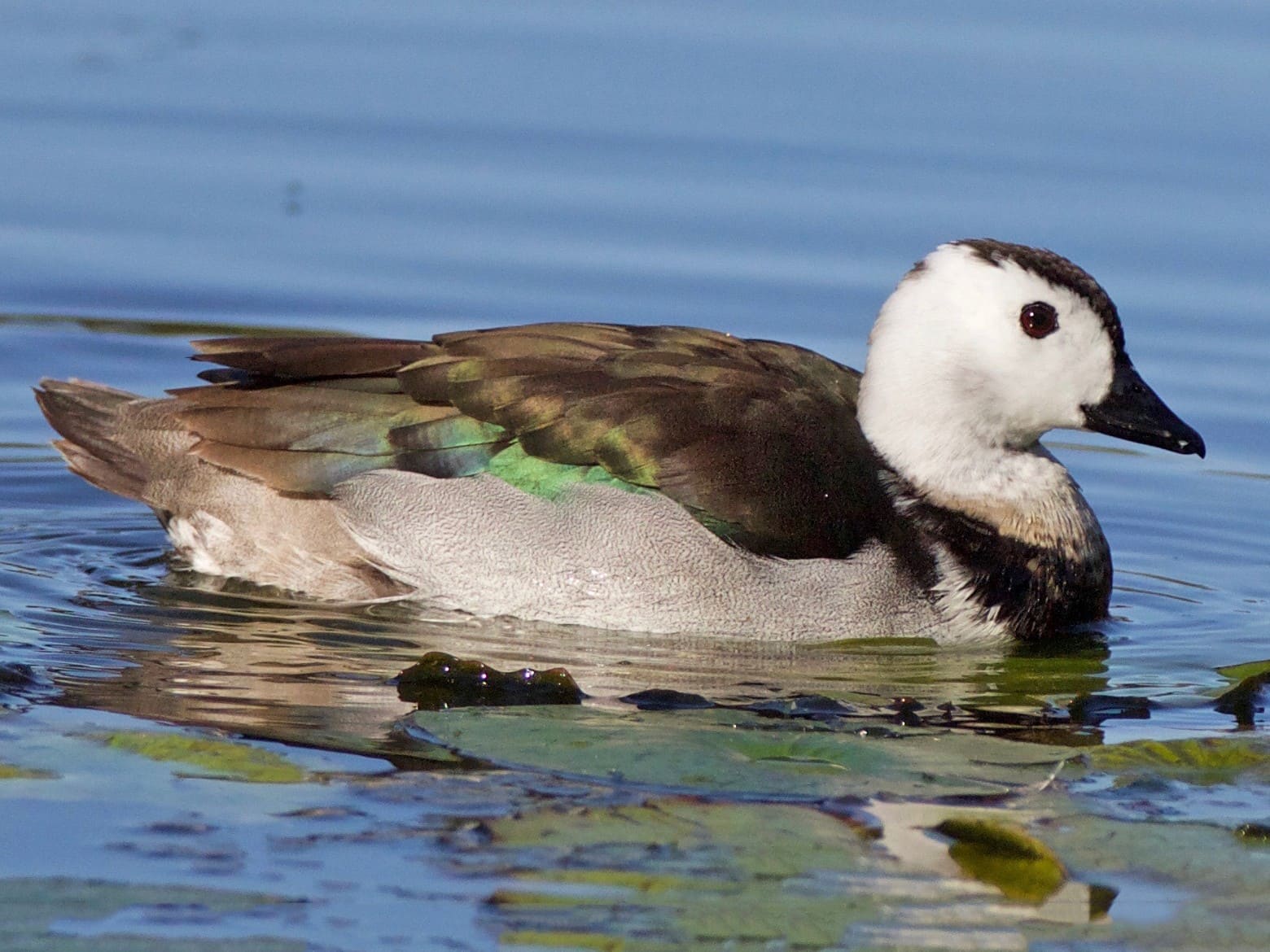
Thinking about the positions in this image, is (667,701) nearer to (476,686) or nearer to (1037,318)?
(476,686)

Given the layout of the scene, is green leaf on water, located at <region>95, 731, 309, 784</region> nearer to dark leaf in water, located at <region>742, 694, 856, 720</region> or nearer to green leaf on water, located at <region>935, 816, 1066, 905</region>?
dark leaf in water, located at <region>742, 694, 856, 720</region>

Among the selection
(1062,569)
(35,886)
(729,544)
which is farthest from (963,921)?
(1062,569)

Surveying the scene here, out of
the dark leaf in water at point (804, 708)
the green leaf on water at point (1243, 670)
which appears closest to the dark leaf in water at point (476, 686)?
the dark leaf in water at point (804, 708)

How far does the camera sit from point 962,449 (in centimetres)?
898

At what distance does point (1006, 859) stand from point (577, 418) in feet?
9.82

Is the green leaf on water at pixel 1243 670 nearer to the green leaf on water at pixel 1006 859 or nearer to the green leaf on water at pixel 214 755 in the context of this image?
the green leaf on water at pixel 1006 859

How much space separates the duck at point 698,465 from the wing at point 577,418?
0.4 inches

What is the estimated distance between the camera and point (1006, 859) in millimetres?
6164

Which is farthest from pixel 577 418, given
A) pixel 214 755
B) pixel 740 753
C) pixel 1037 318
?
pixel 214 755

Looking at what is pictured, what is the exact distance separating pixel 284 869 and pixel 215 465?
11.7 ft

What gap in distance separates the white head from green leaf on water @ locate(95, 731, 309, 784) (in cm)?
323

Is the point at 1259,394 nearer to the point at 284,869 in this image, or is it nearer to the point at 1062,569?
the point at 1062,569

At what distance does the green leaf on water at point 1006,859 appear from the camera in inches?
237

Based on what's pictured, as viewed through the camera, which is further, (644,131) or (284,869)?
(644,131)
